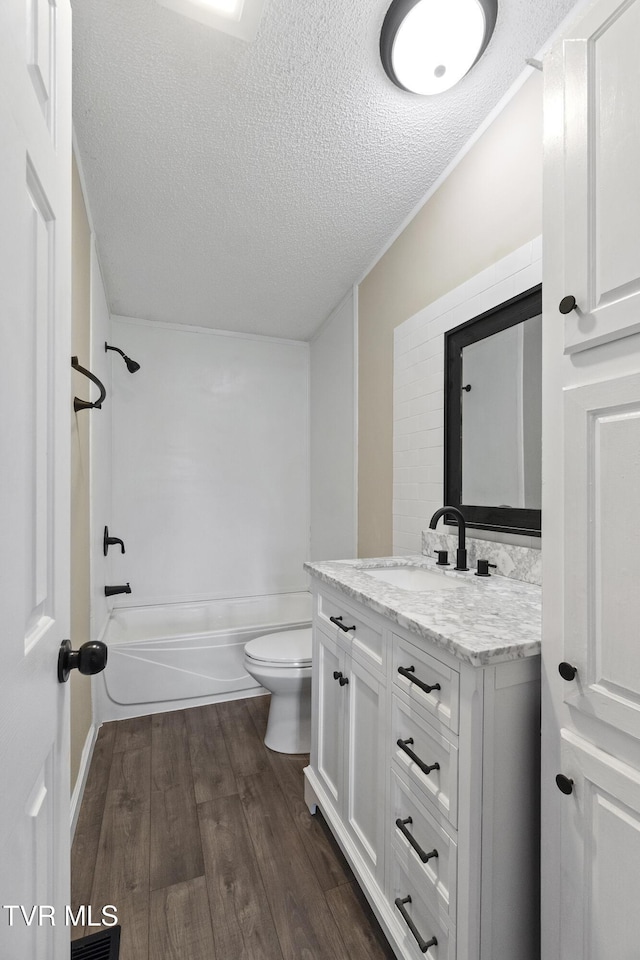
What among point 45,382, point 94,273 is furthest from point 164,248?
point 45,382

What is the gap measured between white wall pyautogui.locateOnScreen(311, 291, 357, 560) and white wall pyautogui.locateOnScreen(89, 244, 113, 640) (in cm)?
141

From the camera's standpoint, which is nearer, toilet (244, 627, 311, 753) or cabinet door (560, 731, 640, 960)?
cabinet door (560, 731, 640, 960)

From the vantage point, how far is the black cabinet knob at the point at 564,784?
30.7 inches

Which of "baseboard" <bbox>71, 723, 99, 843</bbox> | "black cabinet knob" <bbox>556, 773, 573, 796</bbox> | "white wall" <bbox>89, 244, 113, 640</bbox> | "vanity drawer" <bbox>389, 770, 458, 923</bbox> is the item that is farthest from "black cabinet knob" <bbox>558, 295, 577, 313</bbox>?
"baseboard" <bbox>71, 723, 99, 843</bbox>

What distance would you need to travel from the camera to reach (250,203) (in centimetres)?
195

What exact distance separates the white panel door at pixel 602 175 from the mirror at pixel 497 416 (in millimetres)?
625

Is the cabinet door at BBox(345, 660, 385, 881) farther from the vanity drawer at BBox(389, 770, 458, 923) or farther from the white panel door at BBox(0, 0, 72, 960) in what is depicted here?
the white panel door at BBox(0, 0, 72, 960)

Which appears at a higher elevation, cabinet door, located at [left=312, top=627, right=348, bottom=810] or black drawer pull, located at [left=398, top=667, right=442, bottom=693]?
black drawer pull, located at [left=398, top=667, right=442, bottom=693]

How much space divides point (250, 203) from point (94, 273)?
908mm

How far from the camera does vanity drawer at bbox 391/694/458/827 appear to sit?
89 cm

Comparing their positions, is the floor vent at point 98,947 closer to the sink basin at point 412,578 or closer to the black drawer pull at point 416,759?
the black drawer pull at point 416,759

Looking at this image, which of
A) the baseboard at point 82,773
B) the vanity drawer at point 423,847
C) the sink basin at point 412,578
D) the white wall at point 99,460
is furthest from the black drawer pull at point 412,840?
the white wall at point 99,460

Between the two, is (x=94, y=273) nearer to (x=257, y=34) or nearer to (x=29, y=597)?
(x=257, y=34)

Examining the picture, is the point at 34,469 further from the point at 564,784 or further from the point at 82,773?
the point at 82,773
